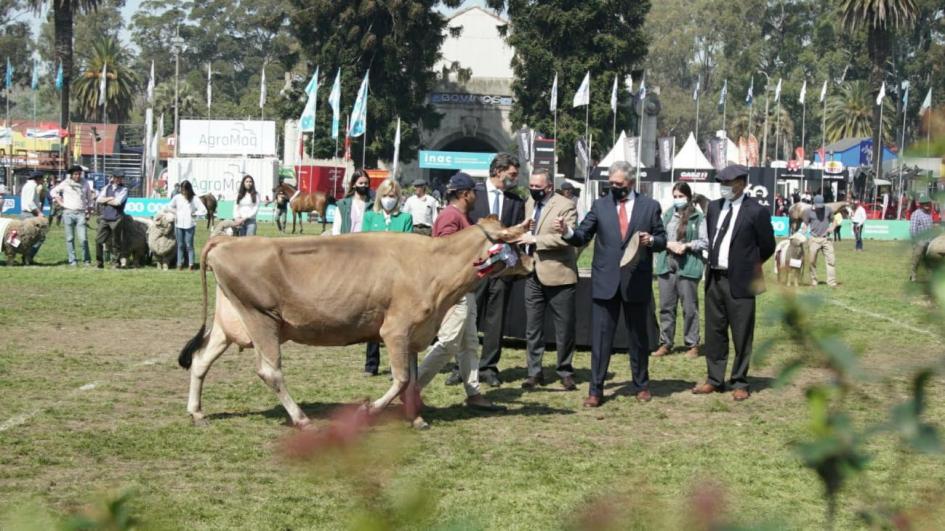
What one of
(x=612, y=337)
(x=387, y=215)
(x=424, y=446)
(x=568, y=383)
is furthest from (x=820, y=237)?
(x=424, y=446)

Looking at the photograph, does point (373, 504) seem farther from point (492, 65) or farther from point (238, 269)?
point (492, 65)

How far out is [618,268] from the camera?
10.6 m

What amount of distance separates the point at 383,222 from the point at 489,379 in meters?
1.71

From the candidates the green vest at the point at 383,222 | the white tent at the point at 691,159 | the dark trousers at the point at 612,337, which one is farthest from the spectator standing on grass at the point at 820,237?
the white tent at the point at 691,159

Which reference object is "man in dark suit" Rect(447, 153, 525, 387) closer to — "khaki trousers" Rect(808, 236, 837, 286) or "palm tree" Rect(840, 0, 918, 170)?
"khaki trousers" Rect(808, 236, 837, 286)

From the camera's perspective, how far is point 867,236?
48750mm

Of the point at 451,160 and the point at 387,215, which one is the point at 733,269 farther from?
the point at 451,160

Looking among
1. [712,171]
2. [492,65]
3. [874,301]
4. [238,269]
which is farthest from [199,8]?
[238,269]

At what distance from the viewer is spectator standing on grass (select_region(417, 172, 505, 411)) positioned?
9922 mm

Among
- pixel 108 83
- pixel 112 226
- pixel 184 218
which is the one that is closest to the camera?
pixel 184 218

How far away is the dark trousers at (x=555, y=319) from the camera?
11.2 metres

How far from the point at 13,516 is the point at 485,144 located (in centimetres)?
7494

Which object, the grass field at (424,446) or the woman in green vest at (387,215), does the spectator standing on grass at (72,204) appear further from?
the woman in green vest at (387,215)

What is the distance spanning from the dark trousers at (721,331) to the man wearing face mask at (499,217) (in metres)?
1.80
